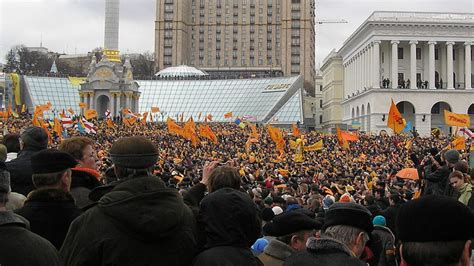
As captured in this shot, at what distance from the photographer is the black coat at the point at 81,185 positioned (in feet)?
16.5

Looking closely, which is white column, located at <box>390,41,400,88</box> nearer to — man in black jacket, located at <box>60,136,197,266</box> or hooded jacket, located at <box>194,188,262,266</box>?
hooded jacket, located at <box>194,188,262,266</box>

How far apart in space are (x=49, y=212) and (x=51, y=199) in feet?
0.31

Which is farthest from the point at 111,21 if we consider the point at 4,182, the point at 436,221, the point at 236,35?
the point at 436,221

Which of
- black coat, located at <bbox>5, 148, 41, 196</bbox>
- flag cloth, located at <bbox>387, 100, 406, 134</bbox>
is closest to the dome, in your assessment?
flag cloth, located at <bbox>387, 100, 406, 134</bbox>

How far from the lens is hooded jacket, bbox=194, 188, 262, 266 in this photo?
4.02 m

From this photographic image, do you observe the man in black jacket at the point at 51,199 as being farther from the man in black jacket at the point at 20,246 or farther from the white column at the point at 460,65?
the white column at the point at 460,65

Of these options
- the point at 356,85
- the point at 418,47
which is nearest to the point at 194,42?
the point at 356,85

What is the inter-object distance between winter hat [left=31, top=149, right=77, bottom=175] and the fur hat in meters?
0.55

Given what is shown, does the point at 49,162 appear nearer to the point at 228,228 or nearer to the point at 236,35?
the point at 228,228

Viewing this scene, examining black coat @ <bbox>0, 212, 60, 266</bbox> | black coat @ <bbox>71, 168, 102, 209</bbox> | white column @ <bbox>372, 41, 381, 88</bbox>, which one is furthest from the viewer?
white column @ <bbox>372, 41, 381, 88</bbox>

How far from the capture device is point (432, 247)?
297 centimetres

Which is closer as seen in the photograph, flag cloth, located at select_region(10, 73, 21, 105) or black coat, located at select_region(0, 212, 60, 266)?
black coat, located at select_region(0, 212, 60, 266)

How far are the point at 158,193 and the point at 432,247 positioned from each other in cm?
174

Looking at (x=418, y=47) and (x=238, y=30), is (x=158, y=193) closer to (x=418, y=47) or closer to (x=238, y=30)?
(x=418, y=47)
